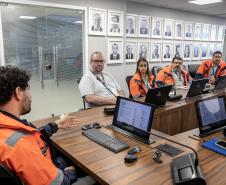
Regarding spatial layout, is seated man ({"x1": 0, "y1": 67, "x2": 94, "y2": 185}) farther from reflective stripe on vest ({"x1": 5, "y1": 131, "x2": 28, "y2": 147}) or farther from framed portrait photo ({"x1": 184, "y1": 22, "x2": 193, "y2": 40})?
framed portrait photo ({"x1": 184, "y1": 22, "x2": 193, "y2": 40})

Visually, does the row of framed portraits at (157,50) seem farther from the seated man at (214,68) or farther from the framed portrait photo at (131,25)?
the seated man at (214,68)

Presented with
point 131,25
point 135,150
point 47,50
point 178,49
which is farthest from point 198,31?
point 135,150

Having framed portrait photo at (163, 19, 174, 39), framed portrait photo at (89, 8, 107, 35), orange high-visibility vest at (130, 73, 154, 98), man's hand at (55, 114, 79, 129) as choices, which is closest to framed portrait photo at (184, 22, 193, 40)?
framed portrait photo at (163, 19, 174, 39)

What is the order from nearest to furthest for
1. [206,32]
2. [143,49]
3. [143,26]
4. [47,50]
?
[47,50] < [143,26] < [143,49] < [206,32]

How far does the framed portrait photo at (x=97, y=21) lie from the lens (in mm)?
4071

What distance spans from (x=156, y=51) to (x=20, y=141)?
17.0 ft

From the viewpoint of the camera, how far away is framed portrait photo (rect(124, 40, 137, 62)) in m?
5.11

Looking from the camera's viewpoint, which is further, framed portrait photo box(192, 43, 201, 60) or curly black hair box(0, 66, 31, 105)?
framed portrait photo box(192, 43, 201, 60)

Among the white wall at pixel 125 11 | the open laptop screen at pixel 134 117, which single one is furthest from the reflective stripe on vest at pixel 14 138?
the white wall at pixel 125 11

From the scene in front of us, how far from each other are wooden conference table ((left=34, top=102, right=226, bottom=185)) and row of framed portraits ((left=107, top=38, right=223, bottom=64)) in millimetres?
3116

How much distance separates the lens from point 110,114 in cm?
220

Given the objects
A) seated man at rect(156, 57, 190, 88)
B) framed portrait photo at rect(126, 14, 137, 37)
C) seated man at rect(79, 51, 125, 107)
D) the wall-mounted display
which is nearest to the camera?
seated man at rect(79, 51, 125, 107)

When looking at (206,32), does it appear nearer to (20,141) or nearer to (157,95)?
(157,95)

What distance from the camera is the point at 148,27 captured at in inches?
215
